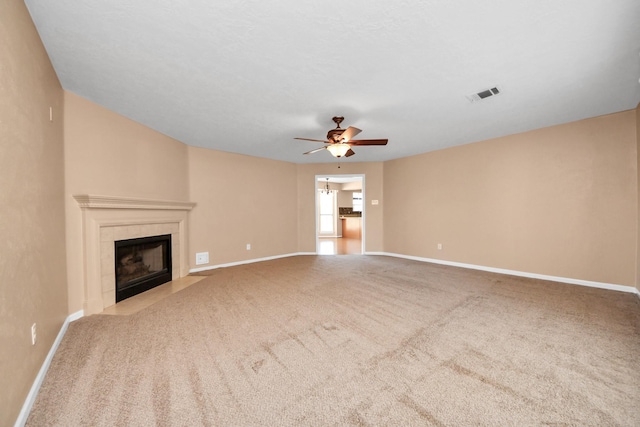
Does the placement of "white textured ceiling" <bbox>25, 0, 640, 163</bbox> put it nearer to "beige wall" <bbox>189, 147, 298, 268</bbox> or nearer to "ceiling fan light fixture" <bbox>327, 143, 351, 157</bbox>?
"ceiling fan light fixture" <bbox>327, 143, 351, 157</bbox>

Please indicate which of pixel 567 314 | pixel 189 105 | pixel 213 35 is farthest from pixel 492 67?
pixel 189 105

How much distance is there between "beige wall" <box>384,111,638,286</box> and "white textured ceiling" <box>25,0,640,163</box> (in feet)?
1.71

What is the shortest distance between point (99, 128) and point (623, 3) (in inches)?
186

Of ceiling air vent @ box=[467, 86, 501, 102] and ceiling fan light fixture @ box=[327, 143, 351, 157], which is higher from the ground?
ceiling air vent @ box=[467, 86, 501, 102]

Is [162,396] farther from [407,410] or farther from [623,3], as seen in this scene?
[623,3]

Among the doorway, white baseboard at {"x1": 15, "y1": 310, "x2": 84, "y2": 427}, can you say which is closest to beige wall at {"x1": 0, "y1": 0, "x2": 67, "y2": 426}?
white baseboard at {"x1": 15, "y1": 310, "x2": 84, "y2": 427}

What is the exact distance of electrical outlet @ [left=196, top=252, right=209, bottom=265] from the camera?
4.70m

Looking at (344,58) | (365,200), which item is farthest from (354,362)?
(365,200)

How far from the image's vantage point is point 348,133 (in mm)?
3014

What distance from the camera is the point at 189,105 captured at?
9.62 feet

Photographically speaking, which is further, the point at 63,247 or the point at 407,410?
the point at 63,247

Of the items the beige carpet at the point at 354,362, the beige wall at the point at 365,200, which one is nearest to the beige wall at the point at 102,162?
the beige carpet at the point at 354,362

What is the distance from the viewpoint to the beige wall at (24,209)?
1.29 m

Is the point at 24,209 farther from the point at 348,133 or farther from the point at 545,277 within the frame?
the point at 545,277
